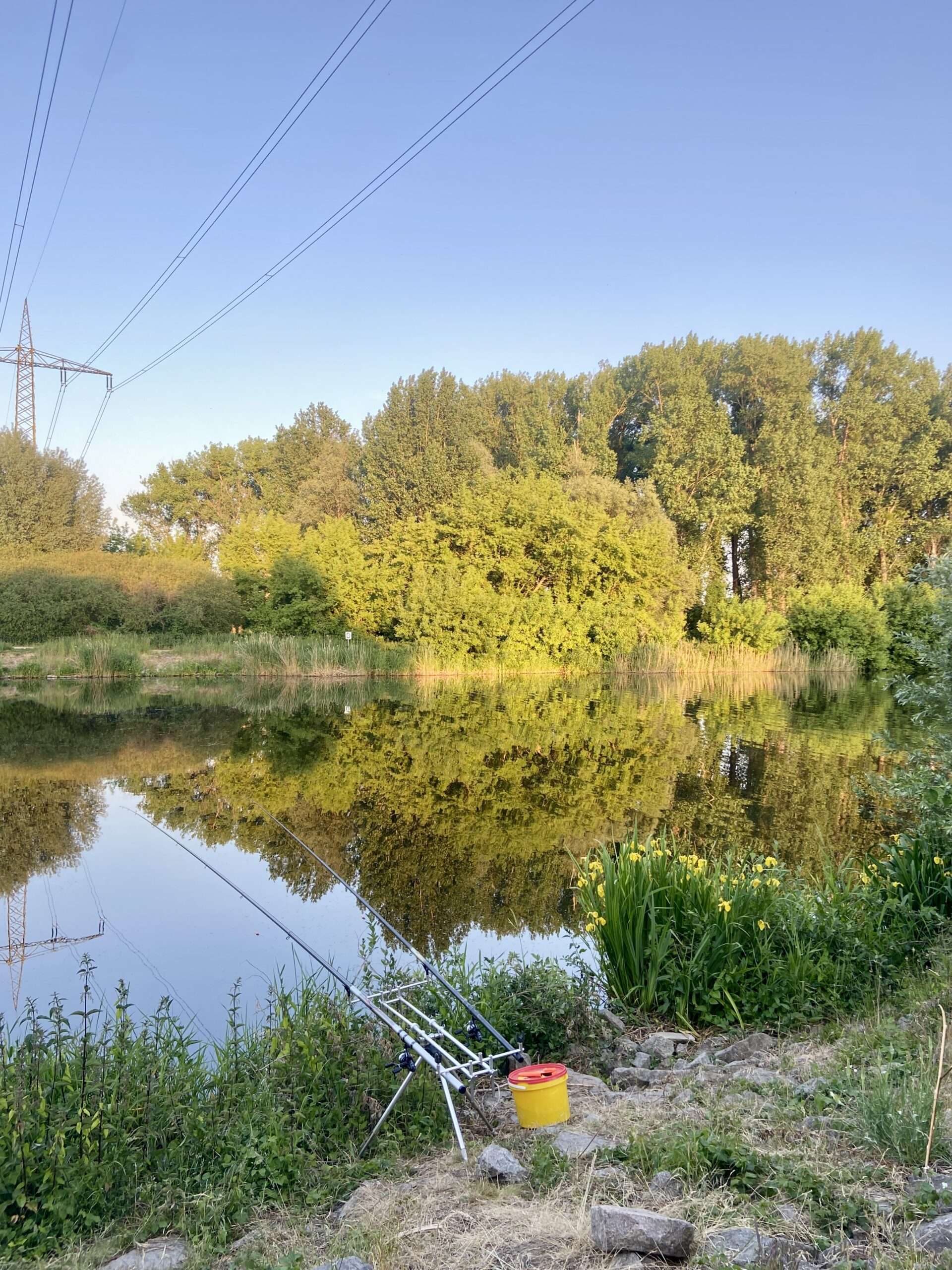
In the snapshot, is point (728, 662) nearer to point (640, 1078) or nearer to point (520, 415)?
point (520, 415)

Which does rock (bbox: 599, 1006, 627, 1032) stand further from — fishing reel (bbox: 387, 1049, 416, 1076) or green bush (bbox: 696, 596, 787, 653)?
green bush (bbox: 696, 596, 787, 653)

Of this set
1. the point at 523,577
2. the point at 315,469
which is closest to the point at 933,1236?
the point at 523,577

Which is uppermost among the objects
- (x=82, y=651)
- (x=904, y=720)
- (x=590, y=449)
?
(x=590, y=449)

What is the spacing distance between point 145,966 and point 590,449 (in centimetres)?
4067

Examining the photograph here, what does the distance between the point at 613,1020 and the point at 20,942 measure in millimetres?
3932

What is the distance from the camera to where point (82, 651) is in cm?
2744

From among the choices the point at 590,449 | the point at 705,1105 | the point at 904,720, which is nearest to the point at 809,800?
A: the point at 705,1105

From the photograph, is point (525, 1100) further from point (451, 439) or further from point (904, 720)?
point (451, 439)

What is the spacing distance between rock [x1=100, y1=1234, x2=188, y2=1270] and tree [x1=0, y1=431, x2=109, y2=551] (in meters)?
39.4

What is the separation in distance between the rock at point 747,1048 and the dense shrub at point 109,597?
29629 mm

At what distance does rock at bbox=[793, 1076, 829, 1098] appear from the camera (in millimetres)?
3373

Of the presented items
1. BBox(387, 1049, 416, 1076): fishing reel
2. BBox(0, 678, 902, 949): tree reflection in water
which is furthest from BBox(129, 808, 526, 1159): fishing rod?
BBox(0, 678, 902, 949): tree reflection in water

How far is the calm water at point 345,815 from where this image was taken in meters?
6.38

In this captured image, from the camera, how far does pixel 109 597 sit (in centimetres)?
3117
